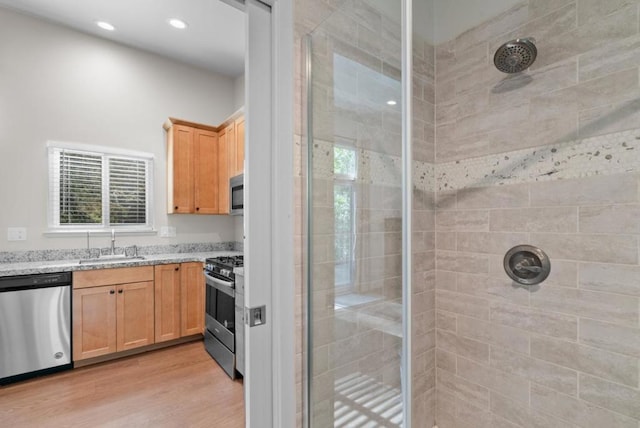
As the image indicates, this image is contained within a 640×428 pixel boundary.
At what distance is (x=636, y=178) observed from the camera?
1149 mm

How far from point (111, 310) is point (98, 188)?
1343 mm

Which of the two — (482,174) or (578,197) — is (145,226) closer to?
(482,174)

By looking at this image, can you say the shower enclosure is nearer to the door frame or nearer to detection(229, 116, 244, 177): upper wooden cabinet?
the door frame

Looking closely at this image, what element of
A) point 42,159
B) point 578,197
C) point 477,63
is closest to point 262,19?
point 477,63

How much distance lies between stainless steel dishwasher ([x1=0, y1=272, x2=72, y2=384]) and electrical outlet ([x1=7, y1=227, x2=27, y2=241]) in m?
0.65

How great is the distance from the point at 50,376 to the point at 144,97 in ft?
9.36

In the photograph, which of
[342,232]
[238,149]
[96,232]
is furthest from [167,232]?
[342,232]

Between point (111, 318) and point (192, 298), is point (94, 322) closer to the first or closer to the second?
point (111, 318)

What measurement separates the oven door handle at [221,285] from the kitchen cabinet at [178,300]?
1.29ft

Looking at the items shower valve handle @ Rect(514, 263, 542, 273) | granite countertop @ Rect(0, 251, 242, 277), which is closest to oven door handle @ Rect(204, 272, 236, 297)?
granite countertop @ Rect(0, 251, 242, 277)

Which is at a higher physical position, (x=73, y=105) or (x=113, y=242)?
(x=73, y=105)

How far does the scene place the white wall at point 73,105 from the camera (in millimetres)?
2717

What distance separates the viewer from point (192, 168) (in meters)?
3.50

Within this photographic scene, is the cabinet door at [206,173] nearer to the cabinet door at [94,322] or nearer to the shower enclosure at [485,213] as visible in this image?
the cabinet door at [94,322]
